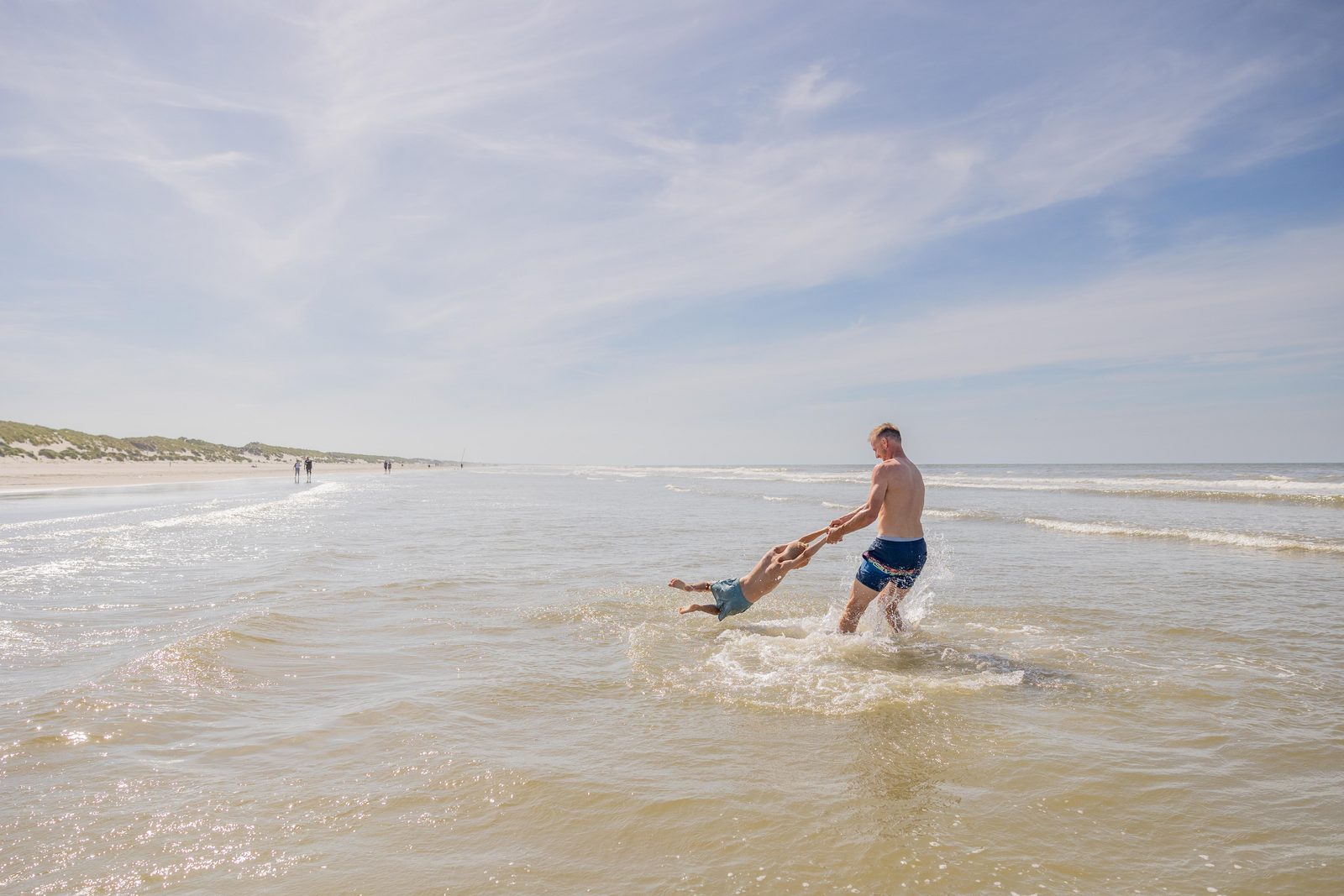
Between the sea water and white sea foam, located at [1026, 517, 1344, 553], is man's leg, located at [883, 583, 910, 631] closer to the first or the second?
the sea water

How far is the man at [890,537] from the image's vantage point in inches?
273

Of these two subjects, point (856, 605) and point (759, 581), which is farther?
point (759, 581)

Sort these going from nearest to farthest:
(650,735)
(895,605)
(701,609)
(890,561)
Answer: (650,735) → (890,561) → (895,605) → (701,609)

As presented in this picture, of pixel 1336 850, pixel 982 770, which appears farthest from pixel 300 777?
pixel 1336 850

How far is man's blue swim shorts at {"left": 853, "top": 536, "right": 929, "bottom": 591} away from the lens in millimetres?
6930

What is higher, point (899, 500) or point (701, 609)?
point (899, 500)

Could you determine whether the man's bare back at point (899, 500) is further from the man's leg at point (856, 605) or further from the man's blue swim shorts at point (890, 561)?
the man's leg at point (856, 605)

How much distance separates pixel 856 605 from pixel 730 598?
135cm

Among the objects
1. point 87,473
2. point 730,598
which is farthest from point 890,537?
point 87,473

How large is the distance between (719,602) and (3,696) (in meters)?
5.91

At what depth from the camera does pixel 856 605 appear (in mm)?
7031

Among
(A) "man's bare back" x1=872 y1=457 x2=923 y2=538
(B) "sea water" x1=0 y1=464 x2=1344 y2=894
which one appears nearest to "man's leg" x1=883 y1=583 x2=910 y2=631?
(B) "sea water" x1=0 y1=464 x2=1344 y2=894

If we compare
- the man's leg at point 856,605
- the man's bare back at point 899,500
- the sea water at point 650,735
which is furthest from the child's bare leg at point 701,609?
the man's bare back at point 899,500

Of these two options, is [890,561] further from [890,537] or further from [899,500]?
[899,500]
